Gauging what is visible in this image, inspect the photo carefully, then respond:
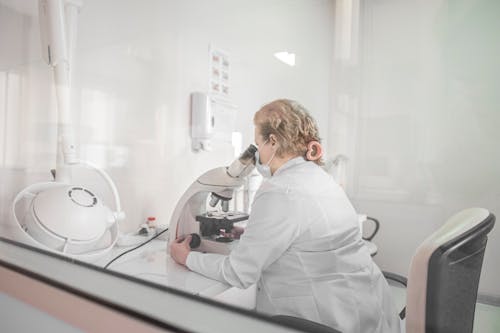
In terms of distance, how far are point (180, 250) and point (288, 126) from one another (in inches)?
22.0

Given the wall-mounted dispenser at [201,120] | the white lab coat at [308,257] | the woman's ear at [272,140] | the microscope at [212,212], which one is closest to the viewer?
the white lab coat at [308,257]

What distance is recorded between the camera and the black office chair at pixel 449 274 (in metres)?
0.57

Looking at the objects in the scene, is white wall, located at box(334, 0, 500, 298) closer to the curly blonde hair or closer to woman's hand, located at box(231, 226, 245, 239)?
the curly blonde hair

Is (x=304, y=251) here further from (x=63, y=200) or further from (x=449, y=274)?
(x=63, y=200)

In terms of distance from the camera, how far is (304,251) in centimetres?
88

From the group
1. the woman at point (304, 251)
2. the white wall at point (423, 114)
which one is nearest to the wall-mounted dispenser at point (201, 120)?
the woman at point (304, 251)

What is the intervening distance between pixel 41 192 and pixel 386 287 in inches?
43.5

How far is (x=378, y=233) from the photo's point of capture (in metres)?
0.82

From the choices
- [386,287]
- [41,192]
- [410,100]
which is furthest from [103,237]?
[410,100]

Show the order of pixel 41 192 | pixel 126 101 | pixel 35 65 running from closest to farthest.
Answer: pixel 41 192 < pixel 35 65 < pixel 126 101

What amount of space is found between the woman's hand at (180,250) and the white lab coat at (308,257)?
19 cm

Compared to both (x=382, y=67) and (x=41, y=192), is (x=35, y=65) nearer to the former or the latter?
(x=41, y=192)

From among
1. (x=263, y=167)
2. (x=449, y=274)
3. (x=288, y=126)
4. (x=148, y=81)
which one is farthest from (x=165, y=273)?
(x=148, y=81)

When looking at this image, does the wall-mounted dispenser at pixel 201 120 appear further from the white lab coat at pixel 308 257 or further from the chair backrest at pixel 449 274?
the chair backrest at pixel 449 274
